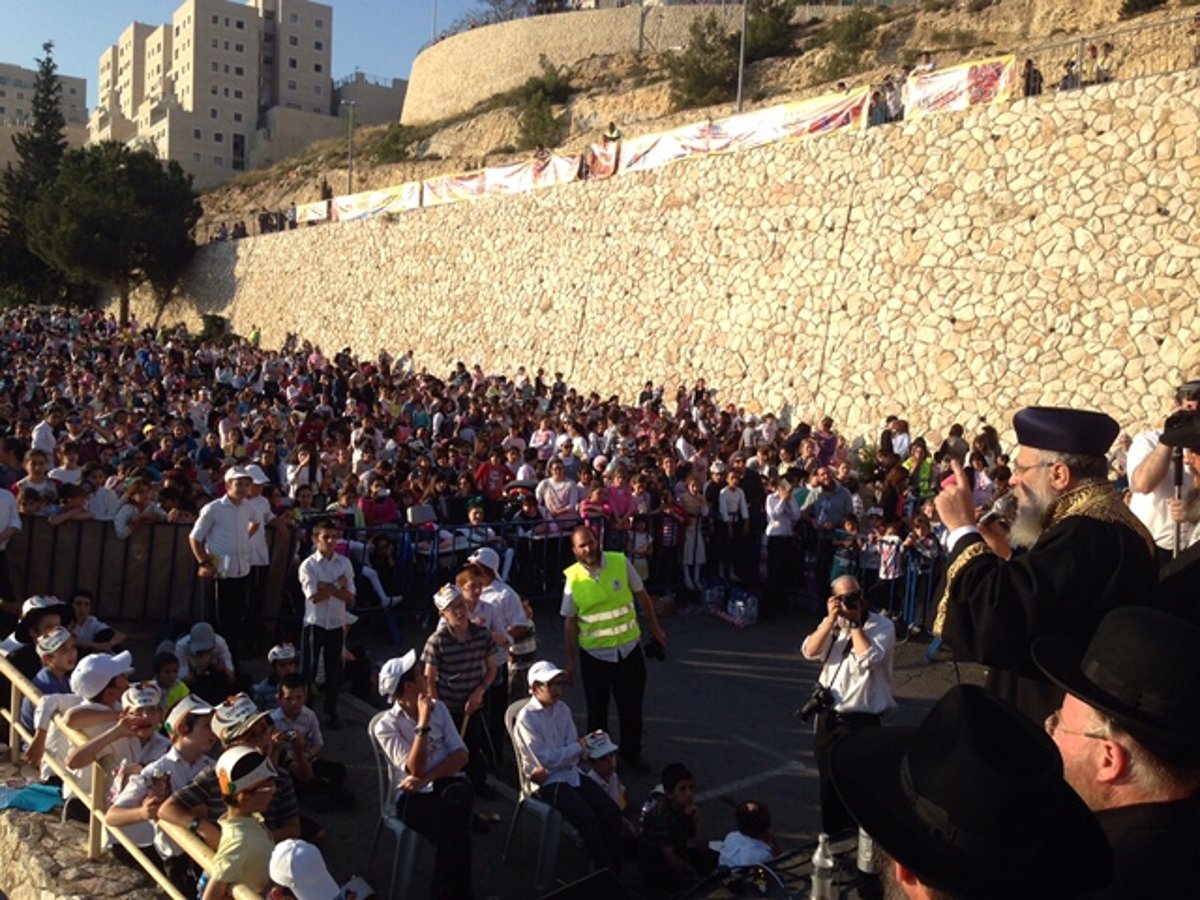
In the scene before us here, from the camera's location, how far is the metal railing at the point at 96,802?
167 inches

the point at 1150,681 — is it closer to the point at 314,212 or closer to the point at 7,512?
the point at 7,512

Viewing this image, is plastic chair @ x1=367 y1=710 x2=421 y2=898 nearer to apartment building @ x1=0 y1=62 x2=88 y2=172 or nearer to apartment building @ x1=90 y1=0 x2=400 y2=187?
apartment building @ x1=90 y1=0 x2=400 y2=187

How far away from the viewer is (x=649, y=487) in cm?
1184

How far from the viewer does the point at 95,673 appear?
5430 mm

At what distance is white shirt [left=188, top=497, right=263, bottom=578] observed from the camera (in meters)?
8.44

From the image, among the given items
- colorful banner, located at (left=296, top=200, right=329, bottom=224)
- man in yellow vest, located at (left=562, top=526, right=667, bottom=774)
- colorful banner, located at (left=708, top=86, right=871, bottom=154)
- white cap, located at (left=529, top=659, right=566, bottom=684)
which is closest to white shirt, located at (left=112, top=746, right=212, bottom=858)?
white cap, located at (left=529, top=659, right=566, bottom=684)

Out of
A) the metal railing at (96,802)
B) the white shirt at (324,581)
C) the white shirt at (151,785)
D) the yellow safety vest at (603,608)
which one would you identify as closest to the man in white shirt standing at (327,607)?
the white shirt at (324,581)

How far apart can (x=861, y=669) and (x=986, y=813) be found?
181 inches

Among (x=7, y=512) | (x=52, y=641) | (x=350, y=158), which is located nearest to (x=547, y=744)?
(x=52, y=641)

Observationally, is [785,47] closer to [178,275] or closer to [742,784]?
[178,275]

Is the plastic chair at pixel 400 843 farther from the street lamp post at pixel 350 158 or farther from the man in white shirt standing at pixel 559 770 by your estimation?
the street lamp post at pixel 350 158

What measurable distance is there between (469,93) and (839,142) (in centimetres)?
4842

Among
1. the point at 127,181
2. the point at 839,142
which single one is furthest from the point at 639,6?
the point at 839,142

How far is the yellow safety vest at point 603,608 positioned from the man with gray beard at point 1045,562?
3964 mm
